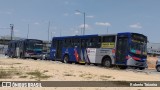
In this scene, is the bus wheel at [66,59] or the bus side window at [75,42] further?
the bus wheel at [66,59]

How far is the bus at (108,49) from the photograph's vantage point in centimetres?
2897

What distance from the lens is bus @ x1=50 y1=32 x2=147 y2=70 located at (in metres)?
29.0

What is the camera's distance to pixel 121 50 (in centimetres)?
2941

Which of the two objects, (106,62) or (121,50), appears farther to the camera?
(106,62)

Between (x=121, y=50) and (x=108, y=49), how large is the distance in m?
1.70

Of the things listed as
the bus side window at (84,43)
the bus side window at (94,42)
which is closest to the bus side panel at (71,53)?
the bus side window at (84,43)

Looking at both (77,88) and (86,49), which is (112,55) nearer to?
(86,49)

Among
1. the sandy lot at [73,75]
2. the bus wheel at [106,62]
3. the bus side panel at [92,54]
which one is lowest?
the sandy lot at [73,75]

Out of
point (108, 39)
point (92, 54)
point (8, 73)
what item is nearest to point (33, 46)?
point (92, 54)

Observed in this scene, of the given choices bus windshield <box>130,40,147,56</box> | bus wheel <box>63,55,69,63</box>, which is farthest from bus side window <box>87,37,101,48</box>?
bus wheel <box>63,55,69,63</box>

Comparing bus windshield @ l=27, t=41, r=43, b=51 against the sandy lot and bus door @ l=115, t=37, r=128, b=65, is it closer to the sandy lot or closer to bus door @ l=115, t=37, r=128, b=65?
bus door @ l=115, t=37, r=128, b=65

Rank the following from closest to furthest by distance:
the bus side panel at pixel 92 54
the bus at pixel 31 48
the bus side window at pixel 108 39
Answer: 1. the bus side window at pixel 108 39
2. the bus side panel at pixel 92 54
3. the bus at pixel 31 48

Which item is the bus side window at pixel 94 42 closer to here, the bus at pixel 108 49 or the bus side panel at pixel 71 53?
the bus at pixel 108 49

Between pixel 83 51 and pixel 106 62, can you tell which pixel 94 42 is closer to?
pixel 83 51
